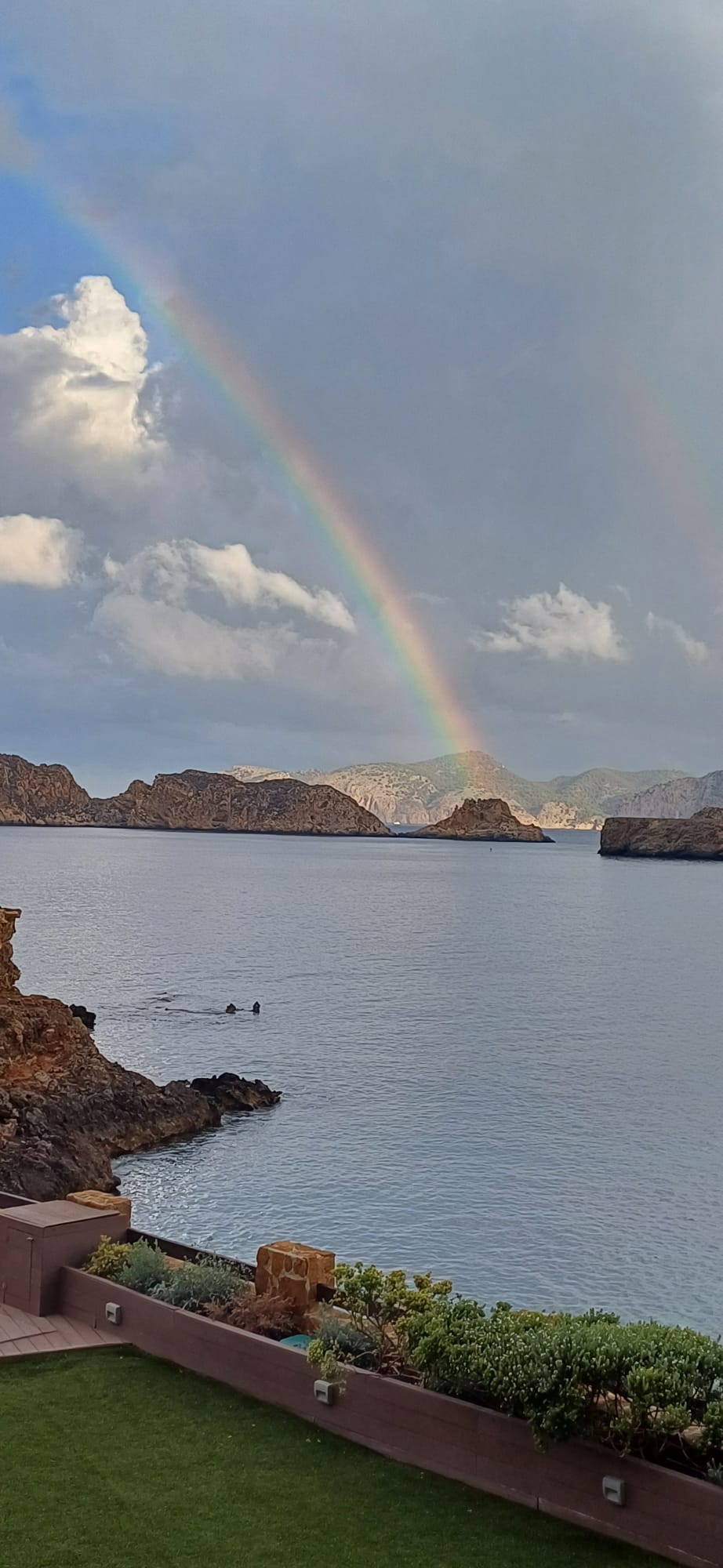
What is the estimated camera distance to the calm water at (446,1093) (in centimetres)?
3319

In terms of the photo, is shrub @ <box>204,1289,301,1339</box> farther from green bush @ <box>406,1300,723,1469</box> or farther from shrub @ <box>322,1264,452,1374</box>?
green bush @ <box>406,1300,723,1469</box>

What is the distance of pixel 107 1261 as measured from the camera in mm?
17422

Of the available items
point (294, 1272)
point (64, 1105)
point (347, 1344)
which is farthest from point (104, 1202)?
point (64, 1105)

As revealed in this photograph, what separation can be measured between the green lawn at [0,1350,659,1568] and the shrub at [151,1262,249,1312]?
1599mm

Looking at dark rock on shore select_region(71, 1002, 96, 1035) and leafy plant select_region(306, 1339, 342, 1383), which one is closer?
leafy plant select_region(306, 1339, 342, 1383)

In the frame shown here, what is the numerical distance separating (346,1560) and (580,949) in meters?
107

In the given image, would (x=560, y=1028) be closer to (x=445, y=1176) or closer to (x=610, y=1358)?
(x=445, y=1176)

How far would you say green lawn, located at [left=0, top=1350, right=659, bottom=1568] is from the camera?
11352mm

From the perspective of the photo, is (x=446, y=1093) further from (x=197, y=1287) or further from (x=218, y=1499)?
(x=218, y=1499)

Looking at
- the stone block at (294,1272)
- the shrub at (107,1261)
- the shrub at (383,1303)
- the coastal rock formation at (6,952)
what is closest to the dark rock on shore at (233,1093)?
the coastal rock formation at (6,952)

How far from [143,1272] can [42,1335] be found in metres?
1.61

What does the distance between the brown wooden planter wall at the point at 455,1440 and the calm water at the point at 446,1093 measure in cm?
1541

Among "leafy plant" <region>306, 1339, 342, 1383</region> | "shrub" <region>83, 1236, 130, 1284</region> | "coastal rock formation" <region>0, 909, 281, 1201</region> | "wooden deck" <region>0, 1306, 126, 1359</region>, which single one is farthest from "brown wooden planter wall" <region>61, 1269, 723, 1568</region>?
"coastal rock formation" <region>0, 909, 281, 1201</region>

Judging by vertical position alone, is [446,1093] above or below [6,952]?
below
